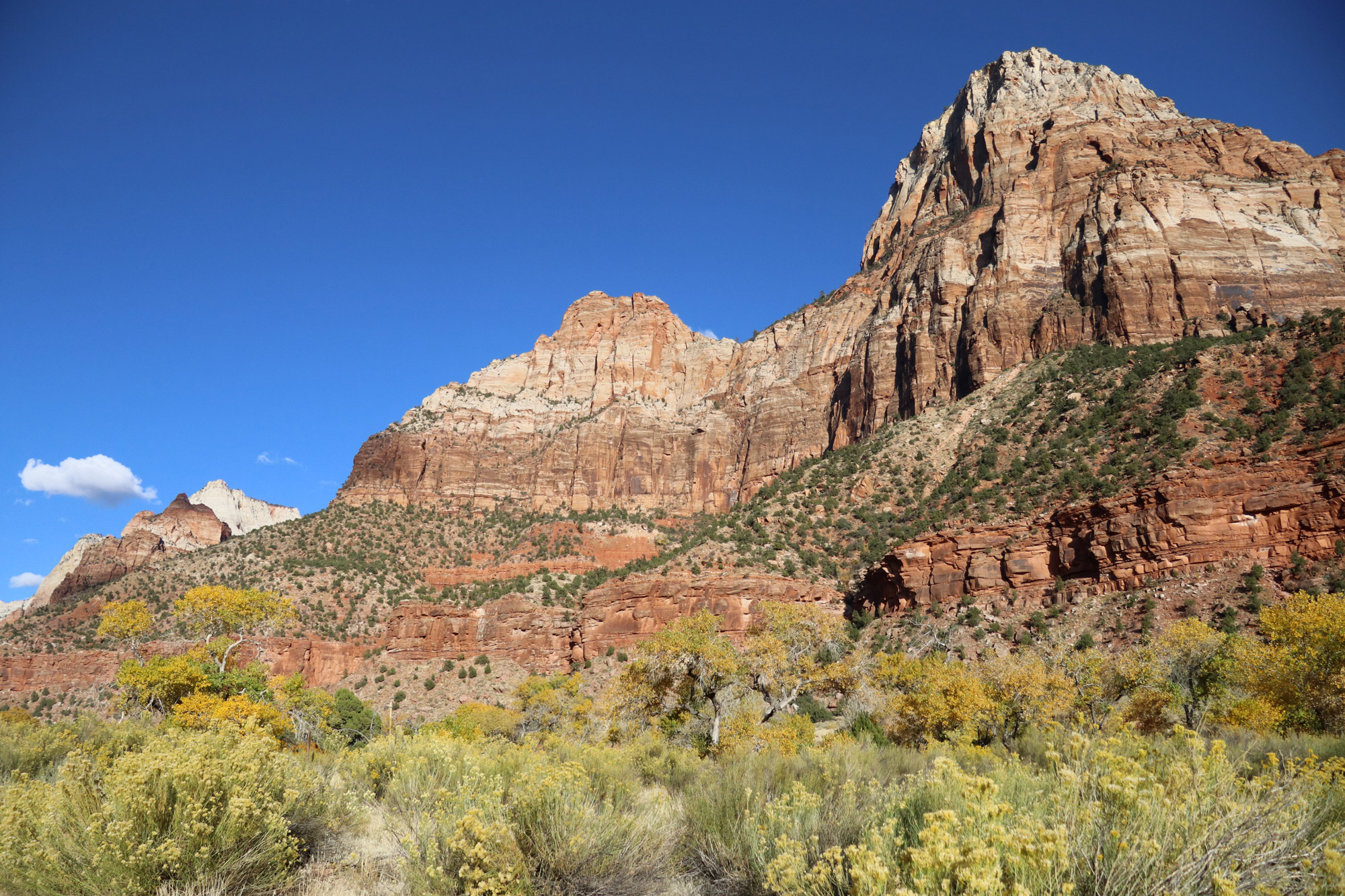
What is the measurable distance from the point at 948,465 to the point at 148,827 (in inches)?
1963

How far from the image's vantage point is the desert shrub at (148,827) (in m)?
5.53

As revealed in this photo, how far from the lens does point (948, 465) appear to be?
4897 cm

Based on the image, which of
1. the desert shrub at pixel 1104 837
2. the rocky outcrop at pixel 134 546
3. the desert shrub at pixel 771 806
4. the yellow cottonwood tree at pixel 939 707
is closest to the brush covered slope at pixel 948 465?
the yellow cottonwood tree at pixel 939 707

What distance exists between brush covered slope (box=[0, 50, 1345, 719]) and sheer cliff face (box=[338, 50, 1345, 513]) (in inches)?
13.4

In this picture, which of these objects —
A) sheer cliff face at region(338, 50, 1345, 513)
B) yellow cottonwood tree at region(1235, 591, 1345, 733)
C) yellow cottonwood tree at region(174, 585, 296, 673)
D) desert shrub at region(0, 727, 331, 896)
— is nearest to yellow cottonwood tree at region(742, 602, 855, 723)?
yellow cottonwood tree at region(1235, 591, 1345, 733)

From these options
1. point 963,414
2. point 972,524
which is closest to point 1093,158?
point 963,414

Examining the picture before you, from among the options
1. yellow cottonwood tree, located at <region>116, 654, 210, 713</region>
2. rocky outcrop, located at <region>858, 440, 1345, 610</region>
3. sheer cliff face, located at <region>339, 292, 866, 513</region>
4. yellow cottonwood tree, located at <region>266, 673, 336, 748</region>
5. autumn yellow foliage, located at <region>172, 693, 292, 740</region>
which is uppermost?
sheer cliff face, located at <region>339, 292, 866, 513</region>

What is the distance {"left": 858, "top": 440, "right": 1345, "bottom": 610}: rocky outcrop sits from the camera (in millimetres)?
26922

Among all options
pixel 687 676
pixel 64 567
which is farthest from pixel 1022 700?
pixel 64 567

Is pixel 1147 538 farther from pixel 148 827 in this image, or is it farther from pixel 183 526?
pixel 183 526

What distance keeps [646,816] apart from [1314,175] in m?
78.0

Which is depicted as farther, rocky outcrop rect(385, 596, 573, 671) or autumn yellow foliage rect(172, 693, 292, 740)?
rocky outcrop rect(385, 596, 573, 671)

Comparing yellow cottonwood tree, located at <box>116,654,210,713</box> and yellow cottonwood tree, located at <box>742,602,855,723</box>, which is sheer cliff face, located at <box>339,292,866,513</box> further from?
yellow cottonwood tree, located at <box>116,654,210,713</box>

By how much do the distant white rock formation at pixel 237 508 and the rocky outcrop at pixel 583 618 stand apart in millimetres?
118000
